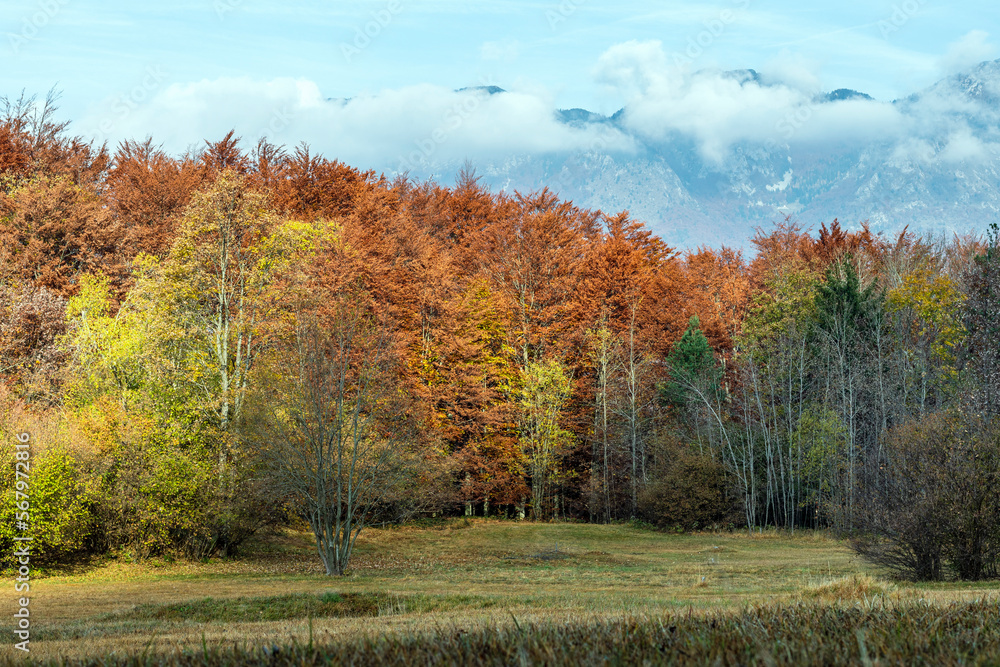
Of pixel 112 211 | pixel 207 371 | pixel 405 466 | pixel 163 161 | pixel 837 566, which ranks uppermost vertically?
pixel 163 161

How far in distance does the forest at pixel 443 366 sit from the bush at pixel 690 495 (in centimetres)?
13

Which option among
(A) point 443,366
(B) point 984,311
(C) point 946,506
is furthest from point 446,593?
(B) point 984,311

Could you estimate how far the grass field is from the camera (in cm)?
421

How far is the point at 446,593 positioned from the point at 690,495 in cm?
2460

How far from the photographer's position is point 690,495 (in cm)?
3656

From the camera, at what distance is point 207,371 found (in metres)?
26.8

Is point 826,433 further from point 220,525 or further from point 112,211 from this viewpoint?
point 112,211

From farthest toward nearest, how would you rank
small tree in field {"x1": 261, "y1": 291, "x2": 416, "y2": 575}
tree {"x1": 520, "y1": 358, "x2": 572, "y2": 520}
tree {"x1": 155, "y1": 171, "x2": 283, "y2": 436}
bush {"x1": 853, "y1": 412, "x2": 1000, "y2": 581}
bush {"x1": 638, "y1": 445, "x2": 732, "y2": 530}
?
tree {"x1": 520, "y1": 358, "x2": 572, "y2": 520}
bush {"x1": 638, "y1": 445, "x2": 732, "y2": 530}
tree {"x1": 155, "y1": 171, "x2": 283, "y2": 436}
small tree in field {"x1": 261, "y1": 291, "x2": 416, "y2": 575}
bush {"x1": 853, "y1": 412, "x2": 1000, "y2": 581}

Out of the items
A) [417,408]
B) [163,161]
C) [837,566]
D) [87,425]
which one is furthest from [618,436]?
[163,161]

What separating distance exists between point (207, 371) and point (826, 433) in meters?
26.9

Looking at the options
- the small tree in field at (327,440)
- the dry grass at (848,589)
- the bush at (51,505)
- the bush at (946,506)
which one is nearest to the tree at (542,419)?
the small tree in field at (327,440)

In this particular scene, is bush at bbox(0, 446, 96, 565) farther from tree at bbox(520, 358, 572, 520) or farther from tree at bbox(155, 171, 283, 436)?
tree at bbox(520, 358, 572, 520)

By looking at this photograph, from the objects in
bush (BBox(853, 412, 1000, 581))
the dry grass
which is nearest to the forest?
bush (BBox(853, 412, 1000, 581))

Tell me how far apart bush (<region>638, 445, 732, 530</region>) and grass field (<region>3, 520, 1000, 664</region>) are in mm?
3813
